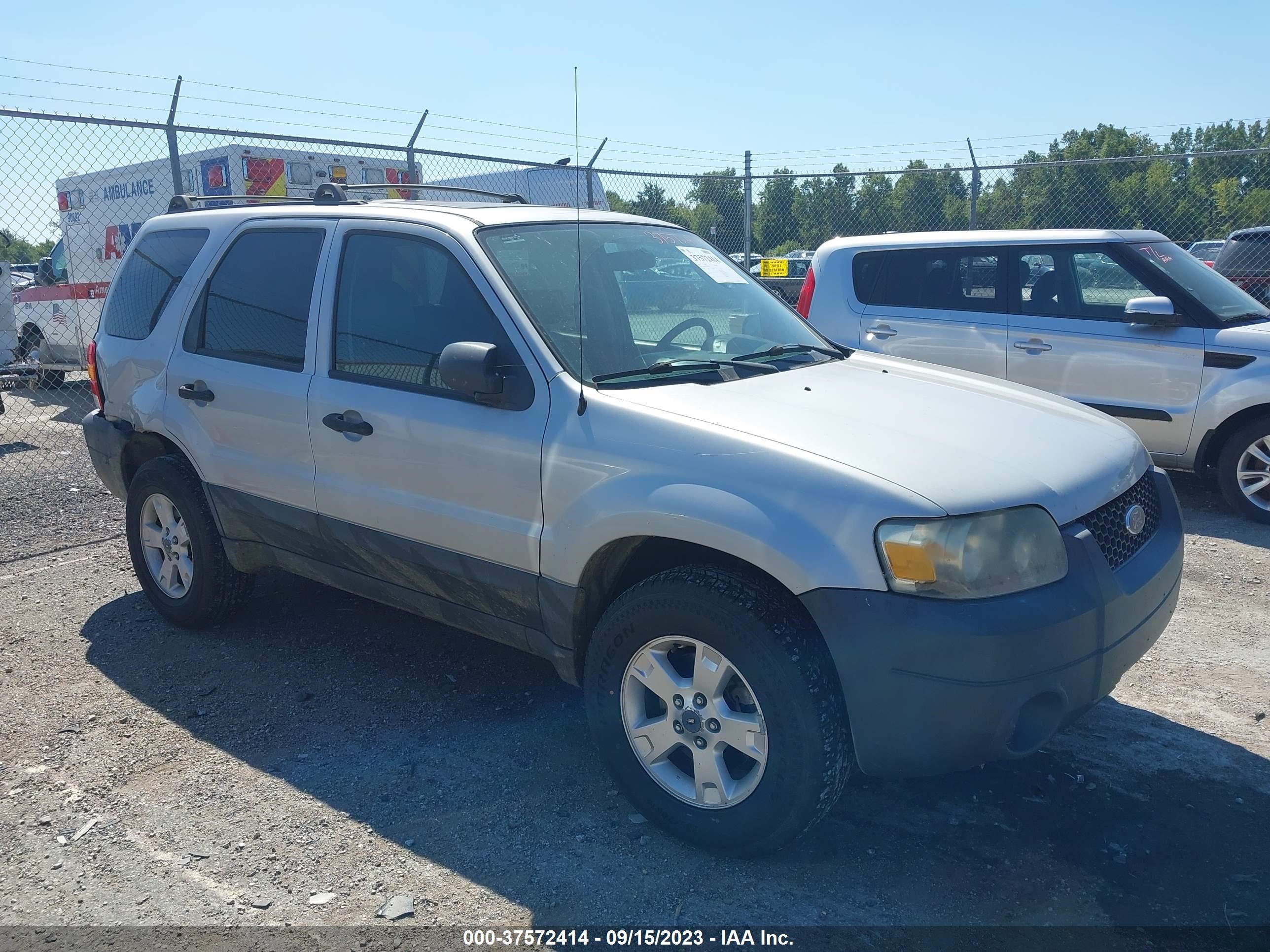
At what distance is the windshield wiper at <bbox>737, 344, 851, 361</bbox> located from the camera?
12.7 ft

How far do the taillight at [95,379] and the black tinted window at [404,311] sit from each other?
1868 millimetres

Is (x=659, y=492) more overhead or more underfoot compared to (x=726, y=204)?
more underfoot

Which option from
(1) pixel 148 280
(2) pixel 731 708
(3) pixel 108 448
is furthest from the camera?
(3) pixel 108 448

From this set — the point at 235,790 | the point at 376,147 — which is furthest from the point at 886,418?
the point at 376,147

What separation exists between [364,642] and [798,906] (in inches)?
104

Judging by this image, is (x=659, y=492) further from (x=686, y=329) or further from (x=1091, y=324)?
(x=1091, y=324)

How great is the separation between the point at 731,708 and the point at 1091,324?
5184 mm

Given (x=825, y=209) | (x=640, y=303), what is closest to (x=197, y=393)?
(x=640, y=303)

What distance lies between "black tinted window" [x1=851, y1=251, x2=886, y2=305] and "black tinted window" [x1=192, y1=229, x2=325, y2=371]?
4.73m

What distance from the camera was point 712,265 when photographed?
170 inches

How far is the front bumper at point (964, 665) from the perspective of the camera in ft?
8.63

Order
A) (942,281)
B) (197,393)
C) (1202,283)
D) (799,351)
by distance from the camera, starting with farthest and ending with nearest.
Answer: (942,281)
(1202,283)
(197,393)
(799,351)

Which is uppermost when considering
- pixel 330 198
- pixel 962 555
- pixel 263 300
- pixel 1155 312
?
pixel 330 198

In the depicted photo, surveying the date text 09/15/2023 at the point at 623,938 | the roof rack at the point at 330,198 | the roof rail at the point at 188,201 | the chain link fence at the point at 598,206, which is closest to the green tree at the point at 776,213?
the chain link fence at the point at 598,206
